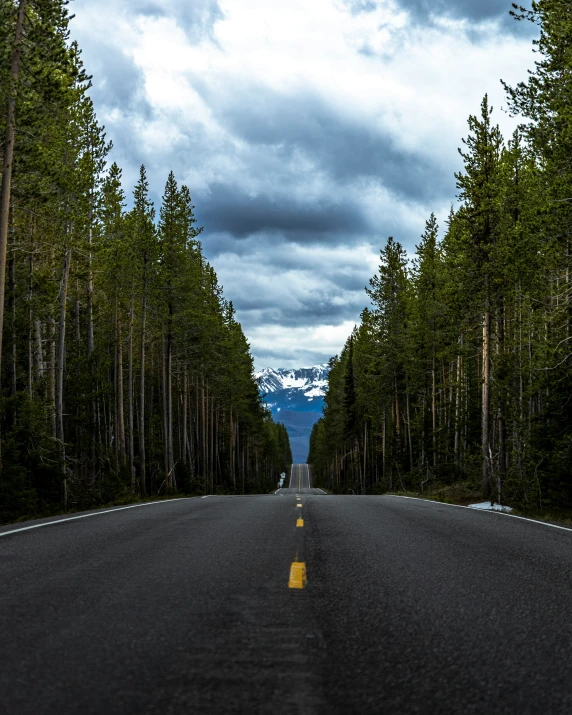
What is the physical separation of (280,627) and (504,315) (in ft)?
76.2

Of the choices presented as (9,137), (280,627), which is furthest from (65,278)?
(280,627)

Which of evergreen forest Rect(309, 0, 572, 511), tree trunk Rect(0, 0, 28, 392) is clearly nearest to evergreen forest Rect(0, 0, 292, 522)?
tree trunk Rect(0, 0, 28, 392)

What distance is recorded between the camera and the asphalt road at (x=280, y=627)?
3027mm

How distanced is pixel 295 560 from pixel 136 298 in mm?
29825

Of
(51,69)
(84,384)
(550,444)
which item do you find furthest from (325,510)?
(51,69)

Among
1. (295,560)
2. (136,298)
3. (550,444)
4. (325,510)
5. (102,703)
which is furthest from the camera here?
(136,298)

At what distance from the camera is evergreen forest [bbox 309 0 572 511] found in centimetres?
1708

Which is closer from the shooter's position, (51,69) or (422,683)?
(422,683)

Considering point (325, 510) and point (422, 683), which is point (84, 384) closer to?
point (325, 510)

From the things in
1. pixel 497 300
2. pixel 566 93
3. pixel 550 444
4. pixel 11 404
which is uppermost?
pixel 566 93

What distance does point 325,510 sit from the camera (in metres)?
14.8

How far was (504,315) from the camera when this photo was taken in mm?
25516

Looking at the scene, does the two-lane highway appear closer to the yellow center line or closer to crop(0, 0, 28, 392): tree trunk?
crop(0, 0, 28, 392): tree trunk

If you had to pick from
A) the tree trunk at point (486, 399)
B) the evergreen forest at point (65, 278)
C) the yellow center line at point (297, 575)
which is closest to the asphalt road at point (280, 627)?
the yellow center line at point (297, 575)
